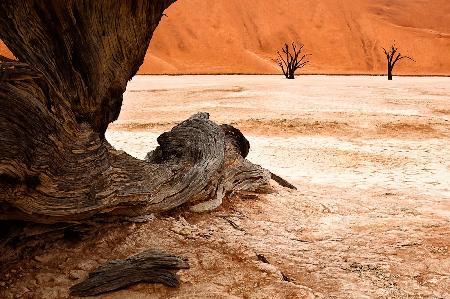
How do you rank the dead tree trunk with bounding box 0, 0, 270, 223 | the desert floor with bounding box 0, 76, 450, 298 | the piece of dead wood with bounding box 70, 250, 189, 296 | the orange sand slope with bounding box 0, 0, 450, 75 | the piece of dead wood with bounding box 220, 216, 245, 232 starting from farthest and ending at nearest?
the orange sand slope with bounding box 0, 0, 450, 75 → the piece of dead wood with bounding box 220, 216, 245, 232 → the desert floor with bounding box 0, 76, 450, 298 → the piece of dead wood with bounding box 70, 250, 189, 296 → the dead tree trunk with bounding box 0, 0, 270, 223

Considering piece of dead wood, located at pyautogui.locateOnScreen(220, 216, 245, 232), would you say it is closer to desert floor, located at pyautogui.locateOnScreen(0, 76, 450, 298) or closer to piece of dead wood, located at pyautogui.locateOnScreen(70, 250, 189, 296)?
desert floor, located at pyautogui.locateOnScreen(0, 76, 450, 298)

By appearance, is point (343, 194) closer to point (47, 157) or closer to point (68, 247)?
point (68, 247)

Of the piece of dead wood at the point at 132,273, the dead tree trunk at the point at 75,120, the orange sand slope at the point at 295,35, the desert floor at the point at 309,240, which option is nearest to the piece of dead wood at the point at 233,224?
the desert floor at the point at 309,240

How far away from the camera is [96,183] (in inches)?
146

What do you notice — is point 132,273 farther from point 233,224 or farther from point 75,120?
point 233,224

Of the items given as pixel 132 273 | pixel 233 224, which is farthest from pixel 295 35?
pixel 132 273

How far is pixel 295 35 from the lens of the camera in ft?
253

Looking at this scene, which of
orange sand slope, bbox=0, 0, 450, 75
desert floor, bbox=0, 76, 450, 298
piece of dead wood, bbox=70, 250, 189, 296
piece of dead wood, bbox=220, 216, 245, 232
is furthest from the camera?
orange sand slope, bbox=0, 0, 450, 75

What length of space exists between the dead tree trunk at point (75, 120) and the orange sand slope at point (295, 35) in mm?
57222

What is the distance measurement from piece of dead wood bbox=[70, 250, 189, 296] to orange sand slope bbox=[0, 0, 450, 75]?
5825 cm

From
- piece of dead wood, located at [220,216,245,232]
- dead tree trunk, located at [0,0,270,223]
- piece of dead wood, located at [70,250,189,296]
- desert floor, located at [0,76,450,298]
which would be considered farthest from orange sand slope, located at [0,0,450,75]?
piece of dead wood, located at [70,250,189,296]

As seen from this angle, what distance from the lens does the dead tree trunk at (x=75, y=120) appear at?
10.5 feet

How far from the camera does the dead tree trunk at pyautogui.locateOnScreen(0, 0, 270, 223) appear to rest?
3.21 m

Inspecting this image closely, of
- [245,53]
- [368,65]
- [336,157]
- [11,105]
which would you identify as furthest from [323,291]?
[368,65]
